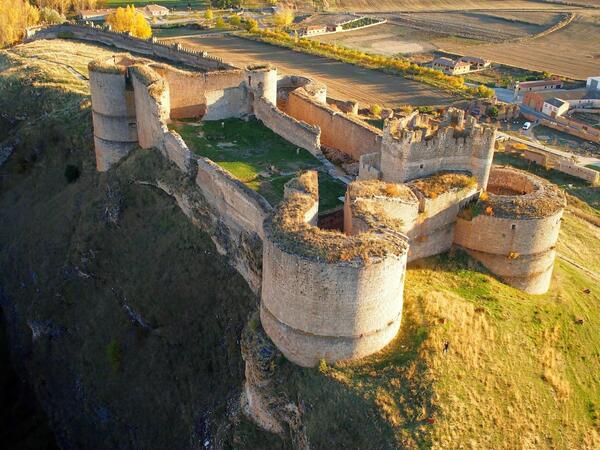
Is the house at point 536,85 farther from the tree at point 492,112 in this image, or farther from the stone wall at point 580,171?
the stone wall at point 580,171

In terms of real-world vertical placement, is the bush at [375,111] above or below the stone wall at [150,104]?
below

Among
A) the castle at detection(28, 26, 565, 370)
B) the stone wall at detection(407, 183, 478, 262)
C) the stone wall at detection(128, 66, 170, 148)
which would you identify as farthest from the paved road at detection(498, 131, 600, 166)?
the stone wall at detection(128, 66, 170, 148)

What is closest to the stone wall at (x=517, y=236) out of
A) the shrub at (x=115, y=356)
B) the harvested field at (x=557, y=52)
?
the shrub at (x=115, y=356)

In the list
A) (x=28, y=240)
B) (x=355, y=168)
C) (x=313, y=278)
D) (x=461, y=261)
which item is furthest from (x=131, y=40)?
(x=313, y=278)

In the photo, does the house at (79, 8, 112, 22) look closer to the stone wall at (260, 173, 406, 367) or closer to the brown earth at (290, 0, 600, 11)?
the brown earth at (290, 0, 600, 11)

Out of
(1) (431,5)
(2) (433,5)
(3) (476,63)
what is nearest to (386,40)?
(3) (476,63)

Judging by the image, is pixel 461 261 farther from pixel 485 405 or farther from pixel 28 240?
pixel 28 240

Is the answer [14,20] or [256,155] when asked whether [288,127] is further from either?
[14,20]
